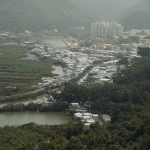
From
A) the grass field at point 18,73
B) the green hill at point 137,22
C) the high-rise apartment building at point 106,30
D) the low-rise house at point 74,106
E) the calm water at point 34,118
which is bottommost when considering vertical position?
the calm water at point 34,118

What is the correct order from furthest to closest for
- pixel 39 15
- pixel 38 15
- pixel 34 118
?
pixel 39 15 < pixel 38 15 < pixel 34 118

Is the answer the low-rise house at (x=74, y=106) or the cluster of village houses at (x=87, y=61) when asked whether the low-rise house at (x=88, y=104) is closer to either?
the low-rise house at (x=74, y=106)

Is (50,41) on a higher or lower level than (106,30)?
lower

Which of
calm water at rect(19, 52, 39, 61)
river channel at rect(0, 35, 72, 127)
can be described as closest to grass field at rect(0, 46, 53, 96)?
calm water at rect(19, 52, 39, 61)

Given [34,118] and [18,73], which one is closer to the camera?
[34,118]

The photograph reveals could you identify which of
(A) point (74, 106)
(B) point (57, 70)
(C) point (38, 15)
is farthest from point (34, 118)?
(C) point (38, 15)

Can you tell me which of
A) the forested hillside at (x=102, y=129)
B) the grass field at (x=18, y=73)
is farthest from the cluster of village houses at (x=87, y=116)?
the grass field at (x=18, y=73)

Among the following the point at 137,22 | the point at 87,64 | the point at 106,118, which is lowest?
the point at 106,118

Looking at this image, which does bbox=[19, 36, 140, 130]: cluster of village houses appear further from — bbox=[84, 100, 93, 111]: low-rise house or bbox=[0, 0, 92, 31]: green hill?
bbox=[0, 0, 92, 31]: green hill

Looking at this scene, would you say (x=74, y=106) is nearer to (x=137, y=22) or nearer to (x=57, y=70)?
(x=57, y=70)
